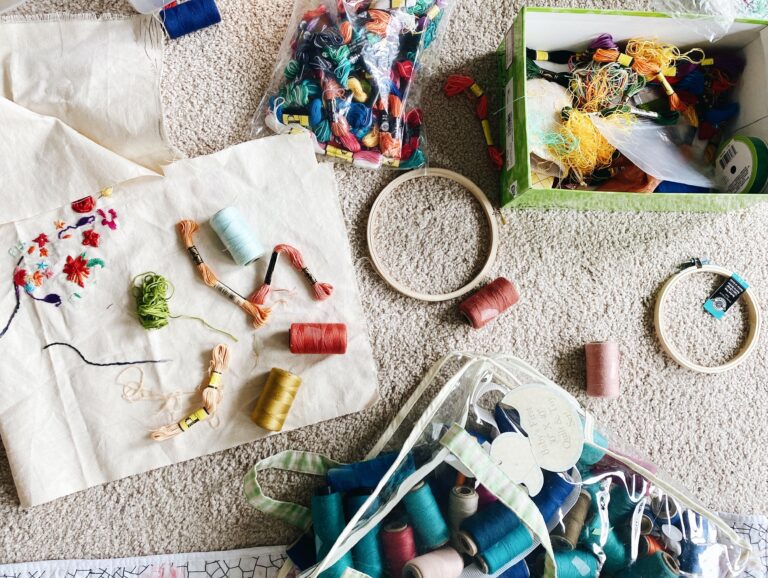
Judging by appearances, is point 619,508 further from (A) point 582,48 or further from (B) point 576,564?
(A) point 582,48

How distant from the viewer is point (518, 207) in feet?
4.50

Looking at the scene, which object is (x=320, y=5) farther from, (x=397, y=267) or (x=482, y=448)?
(x=482, y=448)

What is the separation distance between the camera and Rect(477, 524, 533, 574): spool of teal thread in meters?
1.03

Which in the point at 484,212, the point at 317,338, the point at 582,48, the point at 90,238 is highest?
the point at 582,48

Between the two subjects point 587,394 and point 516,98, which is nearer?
point 516,98

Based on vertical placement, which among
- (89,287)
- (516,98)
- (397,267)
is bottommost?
(397,267)

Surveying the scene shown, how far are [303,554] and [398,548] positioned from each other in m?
0.27

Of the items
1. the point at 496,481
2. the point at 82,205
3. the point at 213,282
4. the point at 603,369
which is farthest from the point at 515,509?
the point at 82,205

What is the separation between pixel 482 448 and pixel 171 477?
670 millimetres

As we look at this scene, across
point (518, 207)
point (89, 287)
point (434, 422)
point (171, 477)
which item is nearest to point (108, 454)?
point (171, 477)

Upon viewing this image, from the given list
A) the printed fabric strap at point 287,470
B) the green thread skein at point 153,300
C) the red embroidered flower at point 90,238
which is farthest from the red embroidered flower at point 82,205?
the printed fabric strap at point 287,470

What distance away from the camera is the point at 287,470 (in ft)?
4.17

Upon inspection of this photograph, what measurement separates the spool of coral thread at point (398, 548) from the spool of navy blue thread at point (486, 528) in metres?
0.09

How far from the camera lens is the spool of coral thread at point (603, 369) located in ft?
4.30
